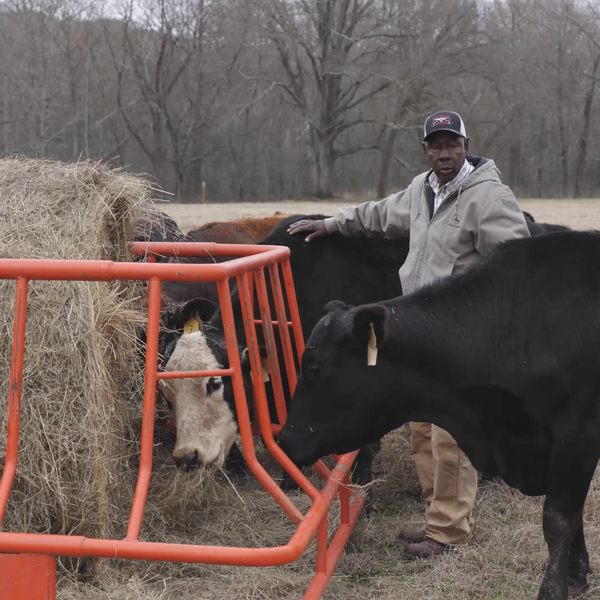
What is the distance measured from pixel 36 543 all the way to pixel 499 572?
224 cm

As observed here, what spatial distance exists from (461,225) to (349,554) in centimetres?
182

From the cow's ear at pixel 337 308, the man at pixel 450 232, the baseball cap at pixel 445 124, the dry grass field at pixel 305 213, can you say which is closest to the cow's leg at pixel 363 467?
the man at pixel 450 232

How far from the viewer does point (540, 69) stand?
36.3 m

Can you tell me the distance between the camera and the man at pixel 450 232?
3807mm

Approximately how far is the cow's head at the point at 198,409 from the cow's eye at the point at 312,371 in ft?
2.97

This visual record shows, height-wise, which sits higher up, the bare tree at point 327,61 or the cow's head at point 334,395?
the bare tree at point 327,61

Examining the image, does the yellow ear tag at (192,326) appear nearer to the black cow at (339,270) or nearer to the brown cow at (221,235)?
the black cow at (339,270)

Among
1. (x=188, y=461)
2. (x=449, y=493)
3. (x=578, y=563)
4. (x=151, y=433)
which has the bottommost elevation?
(x=578, y=563)

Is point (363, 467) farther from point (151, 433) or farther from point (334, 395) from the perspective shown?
point (151, 433)

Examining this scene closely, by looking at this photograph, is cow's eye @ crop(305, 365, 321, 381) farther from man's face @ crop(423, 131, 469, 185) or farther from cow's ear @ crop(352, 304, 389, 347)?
man's face @ crop(423, 131, 469, 185)

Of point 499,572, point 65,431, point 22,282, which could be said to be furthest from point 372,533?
point 22,282

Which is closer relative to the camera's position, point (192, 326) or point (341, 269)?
point (192, 326)

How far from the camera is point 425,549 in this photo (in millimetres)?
3928

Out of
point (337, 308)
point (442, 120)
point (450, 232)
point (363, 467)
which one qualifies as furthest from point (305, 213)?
point (337, 308)
